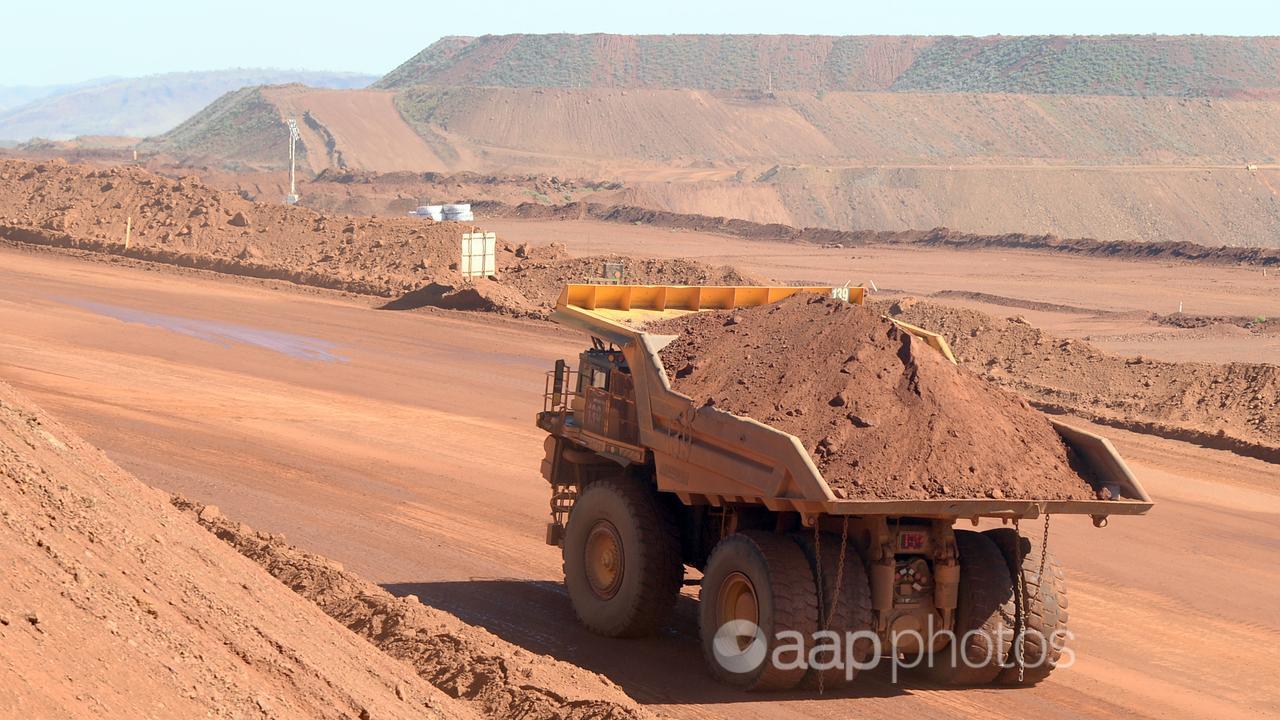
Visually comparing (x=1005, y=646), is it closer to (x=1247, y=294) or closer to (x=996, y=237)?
(x=1247, y=294)

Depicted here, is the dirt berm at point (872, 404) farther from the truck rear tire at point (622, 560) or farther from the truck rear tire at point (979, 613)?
the truck rear tire at point (622, 560)

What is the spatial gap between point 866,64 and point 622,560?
509 feet

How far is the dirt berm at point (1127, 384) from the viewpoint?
23.4 meters

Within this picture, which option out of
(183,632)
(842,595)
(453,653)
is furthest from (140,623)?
(842,595)

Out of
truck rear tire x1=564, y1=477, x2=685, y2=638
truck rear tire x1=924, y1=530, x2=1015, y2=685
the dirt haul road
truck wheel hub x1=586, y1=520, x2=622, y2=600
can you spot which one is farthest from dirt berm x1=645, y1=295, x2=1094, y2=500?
the dirt haul road

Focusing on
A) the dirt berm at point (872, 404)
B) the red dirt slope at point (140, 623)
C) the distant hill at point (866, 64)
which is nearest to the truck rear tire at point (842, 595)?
the dirt berm at point (872, 404)

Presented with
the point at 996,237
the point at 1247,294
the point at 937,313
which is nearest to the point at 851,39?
the point at 996,237

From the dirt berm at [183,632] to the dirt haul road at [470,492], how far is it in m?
1.51

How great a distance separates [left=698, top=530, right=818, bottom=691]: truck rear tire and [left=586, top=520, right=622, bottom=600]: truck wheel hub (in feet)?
3.47

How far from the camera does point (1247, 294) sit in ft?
145

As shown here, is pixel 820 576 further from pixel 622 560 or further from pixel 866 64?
pixel 866 64

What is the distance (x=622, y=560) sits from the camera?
1139 cm

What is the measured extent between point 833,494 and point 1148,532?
29.9 ft

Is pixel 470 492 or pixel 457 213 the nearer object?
pixel 470 492
